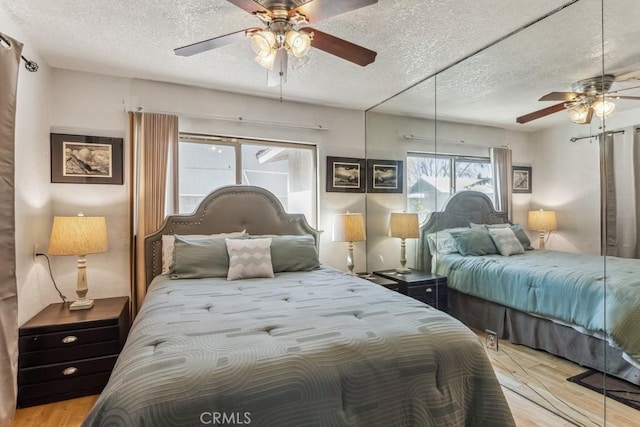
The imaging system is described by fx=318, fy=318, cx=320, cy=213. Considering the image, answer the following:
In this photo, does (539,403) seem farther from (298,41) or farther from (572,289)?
(298,41)

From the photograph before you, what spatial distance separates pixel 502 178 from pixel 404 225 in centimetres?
127

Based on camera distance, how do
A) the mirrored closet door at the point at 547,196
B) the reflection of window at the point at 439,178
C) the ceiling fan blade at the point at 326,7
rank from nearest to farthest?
the ceiling fan blade at the point at 326,7
the mirrored closet door at the point at 547,196
the reflection of window at the point at 439,178

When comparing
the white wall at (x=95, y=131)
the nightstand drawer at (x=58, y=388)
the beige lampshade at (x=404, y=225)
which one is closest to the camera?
the nightstand drawer at (x=58, y=388)

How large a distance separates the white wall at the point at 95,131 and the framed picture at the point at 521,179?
207 cm

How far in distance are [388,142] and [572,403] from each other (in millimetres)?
2806

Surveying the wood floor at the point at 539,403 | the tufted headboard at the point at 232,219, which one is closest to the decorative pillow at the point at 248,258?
the tufted headboard at the point at 232,219

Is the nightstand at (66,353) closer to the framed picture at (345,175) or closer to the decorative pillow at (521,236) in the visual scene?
the framed picture at (345,175)

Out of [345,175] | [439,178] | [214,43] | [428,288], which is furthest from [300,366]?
[345,175]

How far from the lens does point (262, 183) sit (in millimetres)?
3582

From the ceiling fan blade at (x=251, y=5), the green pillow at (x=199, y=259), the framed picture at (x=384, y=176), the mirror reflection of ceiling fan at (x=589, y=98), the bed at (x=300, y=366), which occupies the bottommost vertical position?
the bed at (x=300, y=366)

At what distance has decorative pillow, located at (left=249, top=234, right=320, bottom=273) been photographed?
9.11 feet

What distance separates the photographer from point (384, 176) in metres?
3.88

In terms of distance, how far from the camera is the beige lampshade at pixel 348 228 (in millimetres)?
3545

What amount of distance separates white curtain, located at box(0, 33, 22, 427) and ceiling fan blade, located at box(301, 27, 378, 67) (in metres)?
1.62
